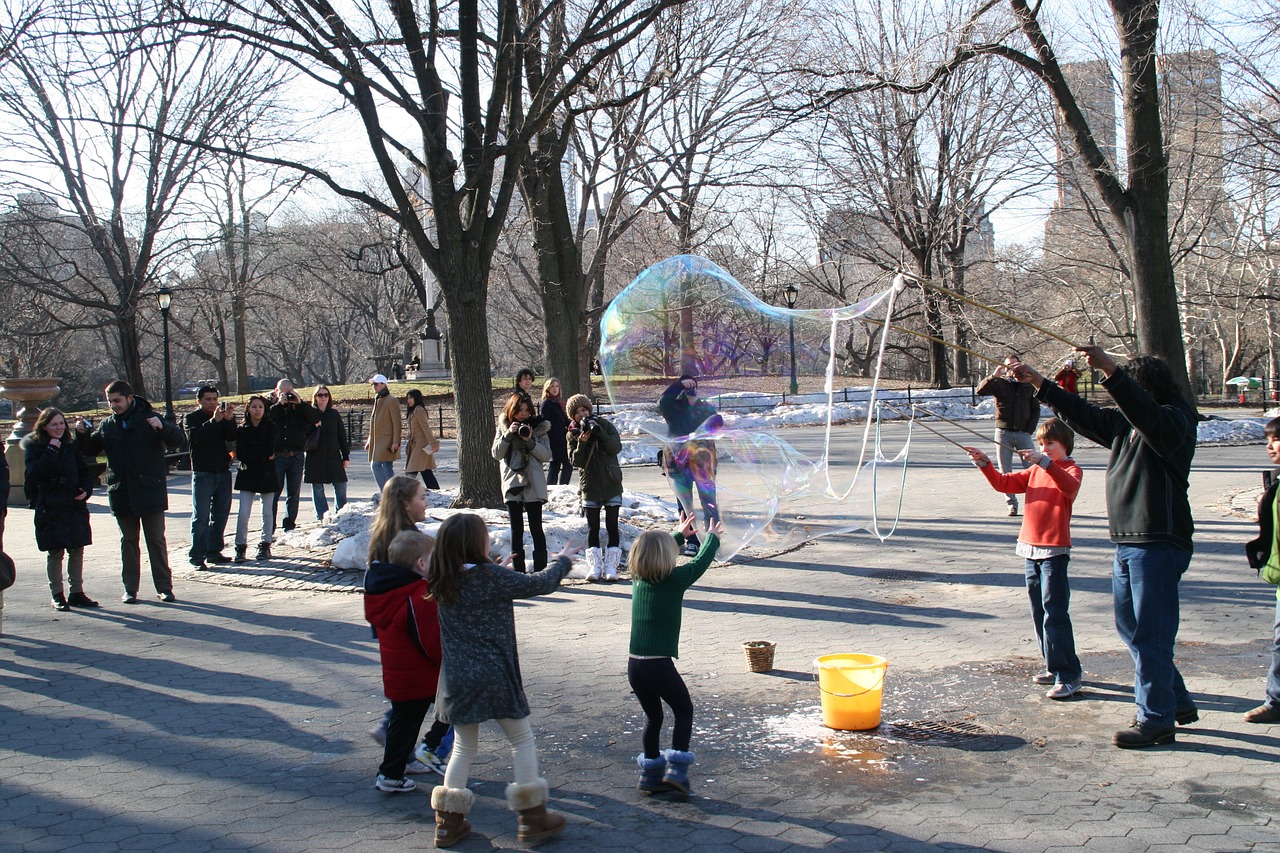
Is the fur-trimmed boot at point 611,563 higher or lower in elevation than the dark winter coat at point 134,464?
lower

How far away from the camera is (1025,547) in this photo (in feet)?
19.3

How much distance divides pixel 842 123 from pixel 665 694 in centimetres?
2720

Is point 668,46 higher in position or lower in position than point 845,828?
higher

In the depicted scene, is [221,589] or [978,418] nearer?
[221,589]

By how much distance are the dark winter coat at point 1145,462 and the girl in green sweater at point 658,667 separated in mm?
2073

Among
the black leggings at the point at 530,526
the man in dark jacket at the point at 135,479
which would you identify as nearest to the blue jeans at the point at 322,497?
the man in dark jacket at the point at 135,479

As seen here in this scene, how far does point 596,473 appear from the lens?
979 centimetres

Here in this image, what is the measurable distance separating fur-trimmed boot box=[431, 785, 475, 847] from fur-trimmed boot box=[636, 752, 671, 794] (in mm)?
834

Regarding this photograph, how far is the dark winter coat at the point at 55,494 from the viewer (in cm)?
893

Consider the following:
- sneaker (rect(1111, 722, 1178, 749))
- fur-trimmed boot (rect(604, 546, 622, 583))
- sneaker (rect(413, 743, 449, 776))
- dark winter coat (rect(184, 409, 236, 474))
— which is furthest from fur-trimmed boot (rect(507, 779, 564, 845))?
dark winter coat (rect(184, 409, 236, 474))

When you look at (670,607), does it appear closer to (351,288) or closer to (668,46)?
(668,46)

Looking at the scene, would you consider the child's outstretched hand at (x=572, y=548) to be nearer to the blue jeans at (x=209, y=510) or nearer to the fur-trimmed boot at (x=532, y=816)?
the blue jeans at (x=209, y=510)

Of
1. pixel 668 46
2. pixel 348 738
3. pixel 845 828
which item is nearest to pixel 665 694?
pixel 845 828

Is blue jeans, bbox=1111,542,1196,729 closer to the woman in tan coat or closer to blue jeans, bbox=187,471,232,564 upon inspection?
blue jeans, bbox=187,471,232,564
